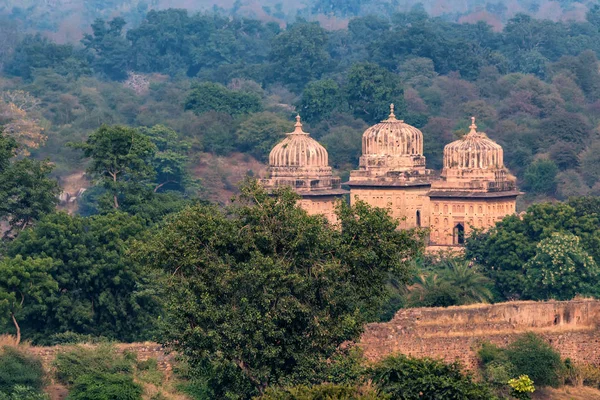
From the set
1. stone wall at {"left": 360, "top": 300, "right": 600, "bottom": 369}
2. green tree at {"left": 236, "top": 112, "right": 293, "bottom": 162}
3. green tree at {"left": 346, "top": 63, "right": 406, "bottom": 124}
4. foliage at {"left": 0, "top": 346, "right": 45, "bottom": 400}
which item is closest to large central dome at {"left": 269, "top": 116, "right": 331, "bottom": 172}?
stone wall at {"left": 360, "top": 300, "right": 600, "bottom": 369}

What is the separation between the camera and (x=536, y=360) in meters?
37.2

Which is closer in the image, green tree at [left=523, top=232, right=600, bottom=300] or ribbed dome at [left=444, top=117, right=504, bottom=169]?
green tree at [left=523, top=232, right=600, bottom=300]

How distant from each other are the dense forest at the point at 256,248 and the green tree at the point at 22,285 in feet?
0.17

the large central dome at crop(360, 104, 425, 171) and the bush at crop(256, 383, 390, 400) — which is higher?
the large central dome at crop(360, 104, 425, 171)

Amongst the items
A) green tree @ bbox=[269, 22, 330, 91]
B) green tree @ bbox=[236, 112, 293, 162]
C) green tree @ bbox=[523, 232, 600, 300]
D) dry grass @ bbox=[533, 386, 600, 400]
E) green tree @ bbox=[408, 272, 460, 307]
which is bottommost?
dry grass @ bbox=[533, 386, 600, 400]

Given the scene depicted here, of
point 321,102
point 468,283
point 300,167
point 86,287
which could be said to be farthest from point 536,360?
point 321,102

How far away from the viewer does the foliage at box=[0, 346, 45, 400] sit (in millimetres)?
34531

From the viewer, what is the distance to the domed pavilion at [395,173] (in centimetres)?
5844

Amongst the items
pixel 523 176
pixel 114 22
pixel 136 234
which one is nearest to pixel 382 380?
pixel 136 234

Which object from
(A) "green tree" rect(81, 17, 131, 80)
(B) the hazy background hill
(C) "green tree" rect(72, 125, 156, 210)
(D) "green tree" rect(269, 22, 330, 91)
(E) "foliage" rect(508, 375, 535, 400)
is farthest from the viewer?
(B) the hazy background hill

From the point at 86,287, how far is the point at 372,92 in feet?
169

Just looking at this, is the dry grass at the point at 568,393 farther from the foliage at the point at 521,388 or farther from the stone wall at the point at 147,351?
the stone wall at the point at 147,351

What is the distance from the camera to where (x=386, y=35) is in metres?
120

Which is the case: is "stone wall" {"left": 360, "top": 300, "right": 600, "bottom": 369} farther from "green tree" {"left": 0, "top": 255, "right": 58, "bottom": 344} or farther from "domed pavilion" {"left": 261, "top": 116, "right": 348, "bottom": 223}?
"domed pavilion" {"left": 261, "top": 116, "right": 348, "bottom": 223}
